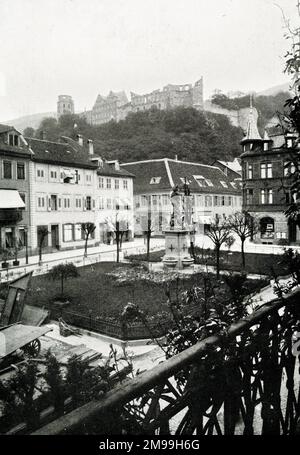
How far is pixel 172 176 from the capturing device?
43562 mm

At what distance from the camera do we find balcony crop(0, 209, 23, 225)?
26.1 meters

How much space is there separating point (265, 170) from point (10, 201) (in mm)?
21465

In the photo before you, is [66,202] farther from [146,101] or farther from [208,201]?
[146,101]

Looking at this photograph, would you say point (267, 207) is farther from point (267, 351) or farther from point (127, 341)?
point (267, 351)

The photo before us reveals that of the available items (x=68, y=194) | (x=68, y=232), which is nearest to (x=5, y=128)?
(x=68, y=194)

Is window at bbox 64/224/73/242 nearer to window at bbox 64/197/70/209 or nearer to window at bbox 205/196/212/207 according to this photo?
window at bbox 64/197/70/209

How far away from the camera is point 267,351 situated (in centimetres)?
281

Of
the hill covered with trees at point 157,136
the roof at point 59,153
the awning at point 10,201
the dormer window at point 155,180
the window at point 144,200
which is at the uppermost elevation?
the hill covered with trees at point 157,136

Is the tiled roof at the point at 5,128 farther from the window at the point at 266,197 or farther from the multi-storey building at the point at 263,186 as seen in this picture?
the window at the point at 266,197

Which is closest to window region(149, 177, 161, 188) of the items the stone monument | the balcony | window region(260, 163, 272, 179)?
window region(260, 163, 272, 179)

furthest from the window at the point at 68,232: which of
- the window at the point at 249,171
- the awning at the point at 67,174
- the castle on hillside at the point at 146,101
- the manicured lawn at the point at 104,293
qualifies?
the castle on hillside at the point at 146,101

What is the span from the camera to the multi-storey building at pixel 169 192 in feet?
139

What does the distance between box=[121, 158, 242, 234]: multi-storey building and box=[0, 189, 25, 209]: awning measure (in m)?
15.9

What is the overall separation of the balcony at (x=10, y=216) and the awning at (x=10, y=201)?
0.31 metres
